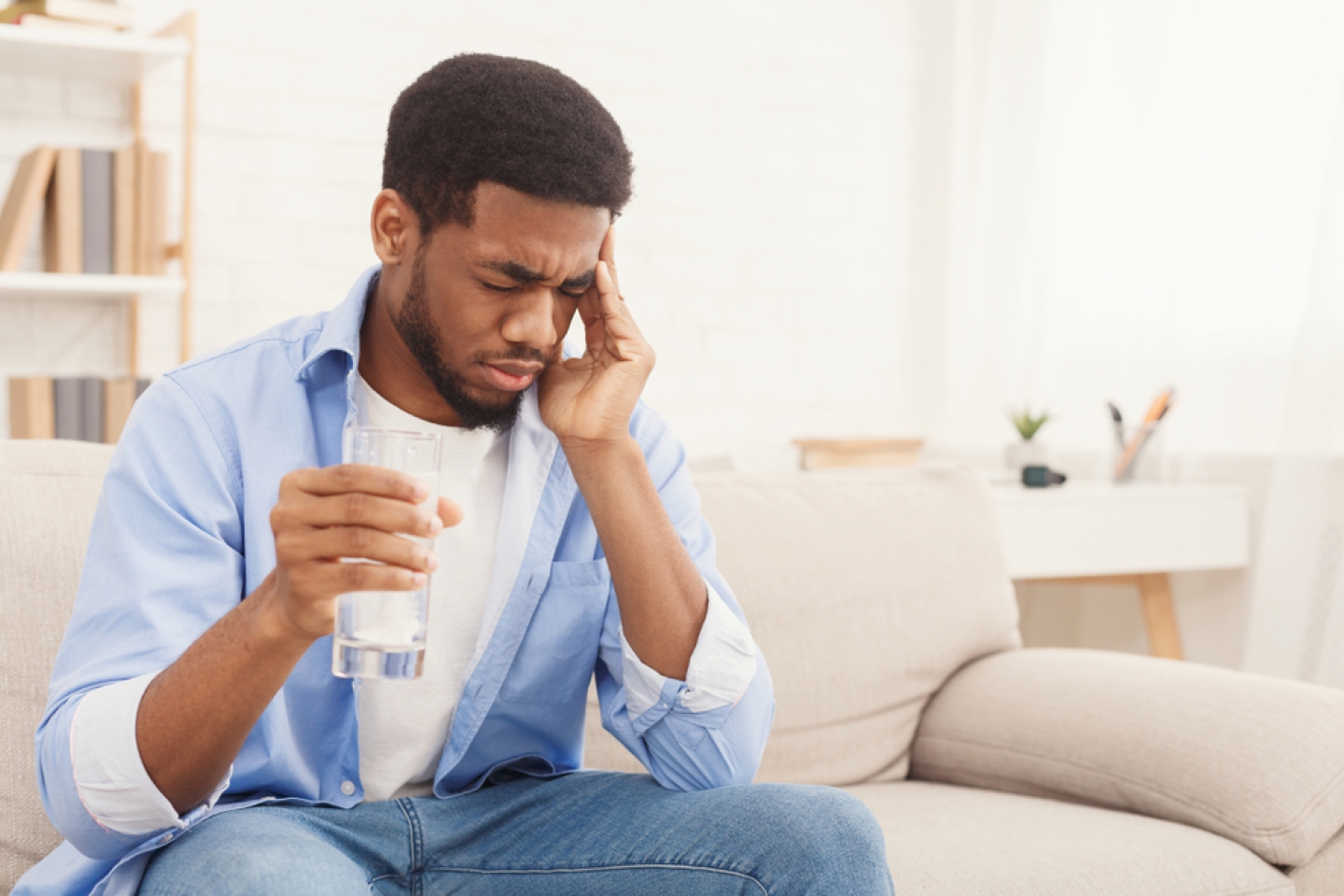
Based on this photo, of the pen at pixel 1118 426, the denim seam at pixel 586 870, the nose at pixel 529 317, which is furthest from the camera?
the pen at pixel 1118 426

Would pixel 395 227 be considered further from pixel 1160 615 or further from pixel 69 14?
pixel 1160 615

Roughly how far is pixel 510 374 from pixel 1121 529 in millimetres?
1581

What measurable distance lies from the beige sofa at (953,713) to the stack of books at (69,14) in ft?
4.37

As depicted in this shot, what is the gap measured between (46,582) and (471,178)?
63 centimetres

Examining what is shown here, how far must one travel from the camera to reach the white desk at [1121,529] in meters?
2.32

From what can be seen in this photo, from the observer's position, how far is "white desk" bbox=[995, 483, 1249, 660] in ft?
7.63

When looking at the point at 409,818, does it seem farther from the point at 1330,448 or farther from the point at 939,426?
the point at 939,426

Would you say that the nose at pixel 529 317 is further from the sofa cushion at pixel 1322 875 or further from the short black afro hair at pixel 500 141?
the sofa cushion at pixel 1322 875

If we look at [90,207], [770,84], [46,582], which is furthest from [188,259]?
[770,84]

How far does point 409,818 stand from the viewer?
43.8 inches

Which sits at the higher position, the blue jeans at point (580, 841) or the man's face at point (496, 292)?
the man's face at point (496, 292)

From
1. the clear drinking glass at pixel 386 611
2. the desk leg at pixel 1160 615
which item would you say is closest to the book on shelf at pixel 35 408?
the clear drinking glass at pixel 386 611

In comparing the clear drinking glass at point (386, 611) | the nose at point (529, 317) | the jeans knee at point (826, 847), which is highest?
the nose at point (529, 317)

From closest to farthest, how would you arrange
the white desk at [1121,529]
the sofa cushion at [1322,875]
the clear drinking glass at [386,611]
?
the clear drinking glass at [386,611], the sofa cushion at [1322,875], the white desk at [1121,529]
